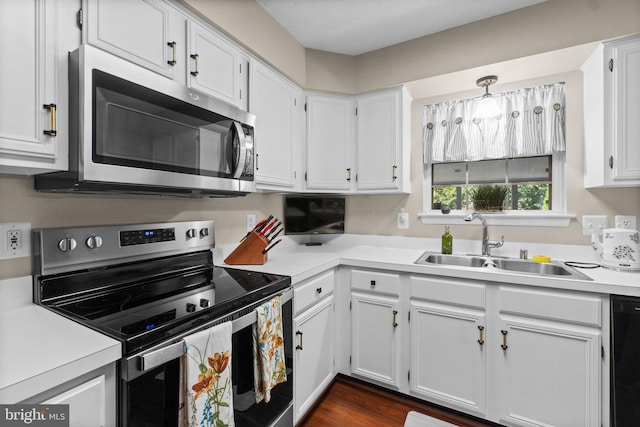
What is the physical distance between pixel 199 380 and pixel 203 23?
157 centimetres

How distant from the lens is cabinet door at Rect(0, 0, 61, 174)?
853 millimetres

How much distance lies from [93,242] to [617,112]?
8.77 ft

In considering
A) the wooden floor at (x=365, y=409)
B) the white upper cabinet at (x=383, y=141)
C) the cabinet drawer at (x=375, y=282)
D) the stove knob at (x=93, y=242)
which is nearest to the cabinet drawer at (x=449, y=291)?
the cabinet drawer at (x=375, y=282)

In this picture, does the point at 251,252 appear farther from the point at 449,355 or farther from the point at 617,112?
the point at 617,112

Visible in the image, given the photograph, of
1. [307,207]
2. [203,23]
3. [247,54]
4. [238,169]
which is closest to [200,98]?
[238,169]

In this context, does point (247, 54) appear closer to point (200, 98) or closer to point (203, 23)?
point (203, 23)

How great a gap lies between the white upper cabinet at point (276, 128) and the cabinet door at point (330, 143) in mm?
108

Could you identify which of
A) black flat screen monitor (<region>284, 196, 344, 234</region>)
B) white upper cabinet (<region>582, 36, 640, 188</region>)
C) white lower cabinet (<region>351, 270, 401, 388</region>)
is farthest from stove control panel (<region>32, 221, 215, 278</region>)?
white upper cabinet (<region>582, 36, 640, 188</region>)

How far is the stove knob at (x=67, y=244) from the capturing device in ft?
3.69

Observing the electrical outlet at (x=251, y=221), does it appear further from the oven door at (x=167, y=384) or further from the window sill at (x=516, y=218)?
the window sill at (x=516, y=218)

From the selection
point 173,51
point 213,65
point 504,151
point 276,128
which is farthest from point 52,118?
point 504,151

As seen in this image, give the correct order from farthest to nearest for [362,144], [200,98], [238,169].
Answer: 1. [362,144]
2. [238,169]
3. [200,98]

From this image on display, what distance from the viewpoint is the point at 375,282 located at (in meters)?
1.93

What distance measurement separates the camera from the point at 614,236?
5.43 feet
